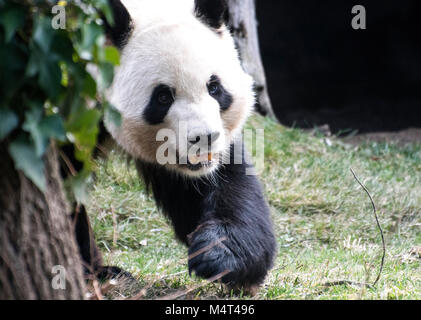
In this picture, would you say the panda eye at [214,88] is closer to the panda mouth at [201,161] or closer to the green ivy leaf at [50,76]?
the panda mouth at [201,161]

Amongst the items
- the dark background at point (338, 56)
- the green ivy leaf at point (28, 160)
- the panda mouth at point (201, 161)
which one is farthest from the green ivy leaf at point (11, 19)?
the dark background at point (338, 56)

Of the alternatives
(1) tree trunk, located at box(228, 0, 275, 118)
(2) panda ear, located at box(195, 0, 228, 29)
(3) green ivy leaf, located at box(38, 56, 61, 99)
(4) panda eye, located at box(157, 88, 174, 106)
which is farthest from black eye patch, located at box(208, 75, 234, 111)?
(1) tree trunk, located at box(228, 0, 275, 118)

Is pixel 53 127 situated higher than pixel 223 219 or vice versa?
pixel 53 127

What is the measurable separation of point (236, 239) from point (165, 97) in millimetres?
1107

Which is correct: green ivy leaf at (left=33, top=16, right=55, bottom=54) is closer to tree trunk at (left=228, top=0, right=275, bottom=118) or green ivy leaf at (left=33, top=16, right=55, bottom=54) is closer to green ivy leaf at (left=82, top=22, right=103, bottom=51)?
green ivy leaf at (left=82, top=22, right=103, bottom=51)

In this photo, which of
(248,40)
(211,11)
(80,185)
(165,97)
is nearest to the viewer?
(80,185)

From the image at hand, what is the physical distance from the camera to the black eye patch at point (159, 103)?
405cm

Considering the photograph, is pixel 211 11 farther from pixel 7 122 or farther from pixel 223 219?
pixel 7 122

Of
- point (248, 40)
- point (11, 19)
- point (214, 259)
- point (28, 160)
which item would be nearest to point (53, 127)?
point (28, 160)

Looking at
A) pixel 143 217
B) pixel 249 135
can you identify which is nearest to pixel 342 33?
pixel 249 135

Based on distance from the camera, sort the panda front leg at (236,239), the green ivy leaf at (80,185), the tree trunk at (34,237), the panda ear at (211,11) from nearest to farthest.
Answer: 1. the green ivy leaf at (80,185)
2. the tree trunk at (34,237)
3. the panda front leg at (236,239)
4. the panda ear at (211,11)

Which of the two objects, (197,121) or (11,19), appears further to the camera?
(197,121)

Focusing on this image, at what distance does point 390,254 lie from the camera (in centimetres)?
540

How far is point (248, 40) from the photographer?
869cm
